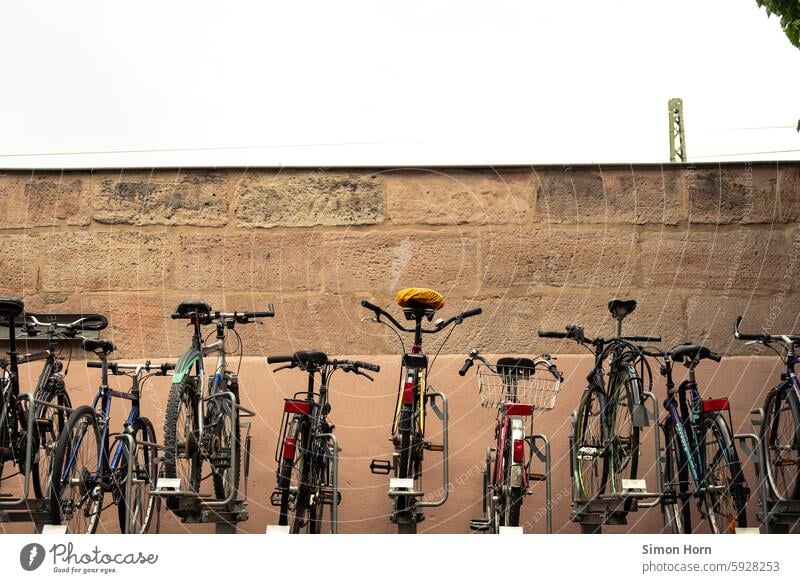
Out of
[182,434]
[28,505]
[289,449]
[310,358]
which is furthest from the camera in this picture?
[310,358]

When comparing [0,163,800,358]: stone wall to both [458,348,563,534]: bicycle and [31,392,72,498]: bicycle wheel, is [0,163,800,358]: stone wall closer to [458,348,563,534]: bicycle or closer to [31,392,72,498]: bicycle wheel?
[458,348,563,534]: bicycle

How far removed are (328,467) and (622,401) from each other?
1.50 metres

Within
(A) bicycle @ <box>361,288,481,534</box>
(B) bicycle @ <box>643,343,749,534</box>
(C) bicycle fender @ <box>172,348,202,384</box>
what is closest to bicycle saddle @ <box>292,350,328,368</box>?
(A) bicycle @ <box>361,288,481,534</box>

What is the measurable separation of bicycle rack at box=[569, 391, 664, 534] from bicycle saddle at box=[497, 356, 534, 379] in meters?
0.43

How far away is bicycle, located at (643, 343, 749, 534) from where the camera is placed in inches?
254

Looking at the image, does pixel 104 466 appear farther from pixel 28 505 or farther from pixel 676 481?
pixel 676 481

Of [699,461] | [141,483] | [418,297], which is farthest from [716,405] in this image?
[141,483]

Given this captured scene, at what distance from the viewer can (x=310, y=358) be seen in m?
6.99

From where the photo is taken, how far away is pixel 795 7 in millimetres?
6438

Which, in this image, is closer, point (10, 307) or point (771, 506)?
point (10, 307)

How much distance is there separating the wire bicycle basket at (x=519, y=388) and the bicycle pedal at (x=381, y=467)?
0.58 m

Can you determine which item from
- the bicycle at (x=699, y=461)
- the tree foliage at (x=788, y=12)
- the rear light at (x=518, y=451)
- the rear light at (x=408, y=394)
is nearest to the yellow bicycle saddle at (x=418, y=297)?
the rear light at (x=408, y=394)
